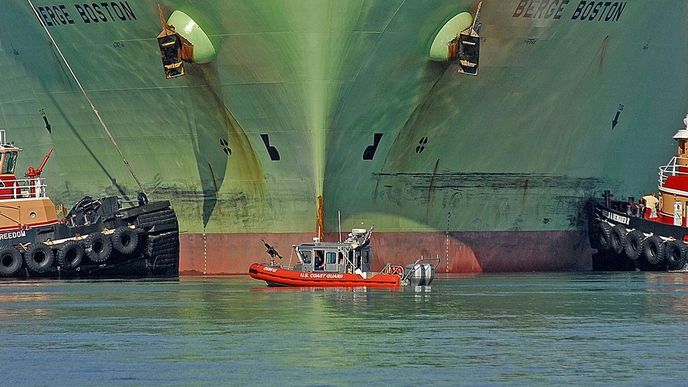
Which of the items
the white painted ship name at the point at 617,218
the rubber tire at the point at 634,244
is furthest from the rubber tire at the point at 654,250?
the white painted ship name at the point at 617,218

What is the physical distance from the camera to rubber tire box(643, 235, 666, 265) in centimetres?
5847

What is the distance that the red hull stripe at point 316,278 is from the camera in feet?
170

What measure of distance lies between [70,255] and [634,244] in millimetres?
14743

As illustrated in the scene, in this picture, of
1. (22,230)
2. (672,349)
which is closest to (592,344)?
(672,349)

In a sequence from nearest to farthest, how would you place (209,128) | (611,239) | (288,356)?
(288,356) < (209,128) < (611,239)

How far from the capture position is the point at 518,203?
195ft

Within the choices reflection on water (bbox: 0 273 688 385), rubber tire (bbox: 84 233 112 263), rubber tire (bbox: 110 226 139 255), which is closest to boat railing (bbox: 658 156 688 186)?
reflection on water (bbox: 0 273 688 385)

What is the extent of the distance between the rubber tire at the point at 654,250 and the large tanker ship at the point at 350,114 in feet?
9.61

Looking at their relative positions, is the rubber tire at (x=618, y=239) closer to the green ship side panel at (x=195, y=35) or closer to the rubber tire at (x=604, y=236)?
the rubber tire at (x=604, y=236)

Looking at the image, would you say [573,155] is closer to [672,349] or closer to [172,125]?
[172,125]

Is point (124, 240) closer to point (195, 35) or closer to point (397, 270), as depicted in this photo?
point (195, 35)

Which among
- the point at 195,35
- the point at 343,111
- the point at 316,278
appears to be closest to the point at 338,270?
the point at 316,278

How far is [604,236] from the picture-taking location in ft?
196

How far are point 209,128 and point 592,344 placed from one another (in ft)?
59.1
